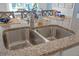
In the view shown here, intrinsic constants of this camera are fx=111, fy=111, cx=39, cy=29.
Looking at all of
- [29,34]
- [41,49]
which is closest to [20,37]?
[29,34]

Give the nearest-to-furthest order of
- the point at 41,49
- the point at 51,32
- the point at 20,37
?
the point at 41,49
the point at 20,37
the point at 51,32

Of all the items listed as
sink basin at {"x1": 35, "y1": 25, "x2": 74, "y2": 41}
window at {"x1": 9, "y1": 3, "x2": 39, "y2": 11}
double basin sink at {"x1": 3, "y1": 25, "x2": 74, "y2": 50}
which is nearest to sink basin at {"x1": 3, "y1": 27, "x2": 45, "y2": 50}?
double basin sink at {"x1": 3, "y1": 25, "x2": 74, "y2": 50}

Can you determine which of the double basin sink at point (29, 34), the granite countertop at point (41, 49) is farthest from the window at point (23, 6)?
the granite countertop at point (41, 49)

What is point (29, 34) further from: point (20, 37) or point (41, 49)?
point (41, 49)

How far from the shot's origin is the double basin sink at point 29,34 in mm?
1134

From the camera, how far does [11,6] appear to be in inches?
57.6

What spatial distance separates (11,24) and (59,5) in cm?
66

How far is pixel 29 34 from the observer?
48.3 inches

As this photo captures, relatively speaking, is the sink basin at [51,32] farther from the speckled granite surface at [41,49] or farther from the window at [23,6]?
the speckled granite surface at [41,49]

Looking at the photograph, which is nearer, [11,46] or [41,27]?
[11,46]

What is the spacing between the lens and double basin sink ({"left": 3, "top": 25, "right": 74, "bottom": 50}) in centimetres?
113

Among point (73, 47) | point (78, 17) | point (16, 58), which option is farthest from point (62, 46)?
point (78, 17)

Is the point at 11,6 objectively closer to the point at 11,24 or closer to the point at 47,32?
the point at 11,24

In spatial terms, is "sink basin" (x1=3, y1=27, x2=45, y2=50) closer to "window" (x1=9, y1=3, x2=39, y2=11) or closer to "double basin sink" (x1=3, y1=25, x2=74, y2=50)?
"double basin sink" (x1=3, y1=25, x2=74, y2=50)
